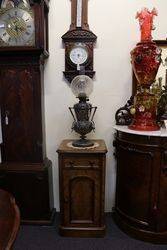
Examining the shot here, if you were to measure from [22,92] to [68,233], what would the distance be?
140 centimetres

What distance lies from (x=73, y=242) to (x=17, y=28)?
202cm

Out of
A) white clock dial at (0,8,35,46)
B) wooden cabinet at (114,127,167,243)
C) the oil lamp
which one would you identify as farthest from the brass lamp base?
white clock dial at (0,8,35,46)

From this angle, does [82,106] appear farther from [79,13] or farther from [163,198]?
[163,198]

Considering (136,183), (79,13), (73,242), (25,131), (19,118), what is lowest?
→ (73,242)

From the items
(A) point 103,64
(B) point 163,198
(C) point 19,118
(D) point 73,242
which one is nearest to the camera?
(B) point 163,198

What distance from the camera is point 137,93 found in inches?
85.7

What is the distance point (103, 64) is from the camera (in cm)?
231

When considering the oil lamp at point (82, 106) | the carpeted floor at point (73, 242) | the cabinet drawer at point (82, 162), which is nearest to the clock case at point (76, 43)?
the oil lamp at point (82, 106)

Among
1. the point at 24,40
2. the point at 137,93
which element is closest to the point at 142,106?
the point at 137,93

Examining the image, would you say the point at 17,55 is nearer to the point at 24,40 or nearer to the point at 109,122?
the point at 24,40

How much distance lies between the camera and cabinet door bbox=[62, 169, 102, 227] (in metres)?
2.04

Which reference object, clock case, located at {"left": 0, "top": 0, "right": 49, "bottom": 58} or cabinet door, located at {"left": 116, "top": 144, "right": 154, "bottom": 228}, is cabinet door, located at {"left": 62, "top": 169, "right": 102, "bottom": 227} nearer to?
cabinet door, located at {"left": 116, "top": 144, "right": 154, "bottom": 228}

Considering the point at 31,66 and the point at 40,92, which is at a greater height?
the point at 31,66

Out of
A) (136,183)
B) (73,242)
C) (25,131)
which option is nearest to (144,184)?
(136,183)
